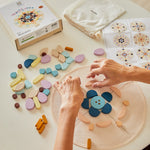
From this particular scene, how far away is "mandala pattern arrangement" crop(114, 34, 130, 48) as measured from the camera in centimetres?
136

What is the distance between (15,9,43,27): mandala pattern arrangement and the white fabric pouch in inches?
6.9

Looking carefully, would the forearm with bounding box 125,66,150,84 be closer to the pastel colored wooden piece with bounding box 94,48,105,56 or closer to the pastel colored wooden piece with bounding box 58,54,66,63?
the pastel colored wooden piece with bounding box 94,48,105,56

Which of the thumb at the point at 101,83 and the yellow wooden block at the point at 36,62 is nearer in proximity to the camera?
the thumb at the point at 101,83

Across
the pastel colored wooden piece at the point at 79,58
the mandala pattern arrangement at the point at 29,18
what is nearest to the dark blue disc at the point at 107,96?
the pastel colored wooden piece at the point at 79,58

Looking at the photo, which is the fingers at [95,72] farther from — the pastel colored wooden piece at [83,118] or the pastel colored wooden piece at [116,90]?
the pastel colored wooden piece at [83,118]

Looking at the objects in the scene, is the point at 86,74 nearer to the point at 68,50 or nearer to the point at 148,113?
the point at 68,50

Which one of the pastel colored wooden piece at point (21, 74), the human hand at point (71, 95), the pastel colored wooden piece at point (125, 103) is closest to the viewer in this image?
the human hand at point (71, 95)

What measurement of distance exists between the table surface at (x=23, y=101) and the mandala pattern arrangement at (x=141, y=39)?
17 cm

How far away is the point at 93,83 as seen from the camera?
1.19 m

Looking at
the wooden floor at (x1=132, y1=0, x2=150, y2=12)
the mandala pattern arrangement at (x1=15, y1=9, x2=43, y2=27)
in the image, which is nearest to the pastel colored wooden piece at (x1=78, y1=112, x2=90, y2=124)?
the mandala pattern arrangement at (x1=15, y1=9, x2=43, y2=27)

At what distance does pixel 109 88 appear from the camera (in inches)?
46.5

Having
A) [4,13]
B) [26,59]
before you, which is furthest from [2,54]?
[4,13]

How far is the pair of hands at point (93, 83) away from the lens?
3.44 feet

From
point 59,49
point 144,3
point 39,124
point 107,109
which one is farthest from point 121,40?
point 144,3
